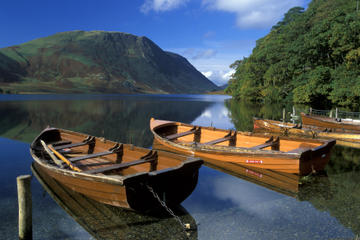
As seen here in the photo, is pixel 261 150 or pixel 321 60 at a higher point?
pixel 321 60

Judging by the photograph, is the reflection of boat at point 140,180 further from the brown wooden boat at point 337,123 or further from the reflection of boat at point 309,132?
the brown wooden boat at point 337,123

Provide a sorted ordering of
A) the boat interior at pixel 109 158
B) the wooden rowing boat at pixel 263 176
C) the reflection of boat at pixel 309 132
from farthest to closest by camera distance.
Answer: the reflection of boat at pixel 309 132 → the wooden rowing boat at pixel 263 176 → the boat interior at pixel 109 158

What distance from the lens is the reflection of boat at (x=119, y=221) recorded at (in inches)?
285

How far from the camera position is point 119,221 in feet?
26.1

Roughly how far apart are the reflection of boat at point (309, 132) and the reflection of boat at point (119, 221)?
17.6m

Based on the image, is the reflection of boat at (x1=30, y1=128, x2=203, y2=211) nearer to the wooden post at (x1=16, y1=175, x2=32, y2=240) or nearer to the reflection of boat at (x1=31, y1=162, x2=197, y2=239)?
the reflection of boat at (x1=31, y1=162, x2=197, y2=239)

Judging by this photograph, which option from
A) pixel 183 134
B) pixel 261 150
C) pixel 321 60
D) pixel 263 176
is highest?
pixel 321 60

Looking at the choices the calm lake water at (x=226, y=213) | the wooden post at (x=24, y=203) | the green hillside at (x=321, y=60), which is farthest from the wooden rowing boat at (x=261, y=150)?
the green hillside at (x=321, y=60)

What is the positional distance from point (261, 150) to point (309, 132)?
11.2m

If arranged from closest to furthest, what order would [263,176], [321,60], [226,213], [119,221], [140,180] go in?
1. [140,180]
2. [119,221]
3. [226,213]
4. [263,176]
5. [321,60]

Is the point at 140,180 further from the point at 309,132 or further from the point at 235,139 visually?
the point at 309,132

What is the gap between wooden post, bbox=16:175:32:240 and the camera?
621 centimetres

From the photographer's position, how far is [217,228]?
25.2ft

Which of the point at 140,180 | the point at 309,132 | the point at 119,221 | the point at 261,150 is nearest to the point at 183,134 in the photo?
the point at 261,150
